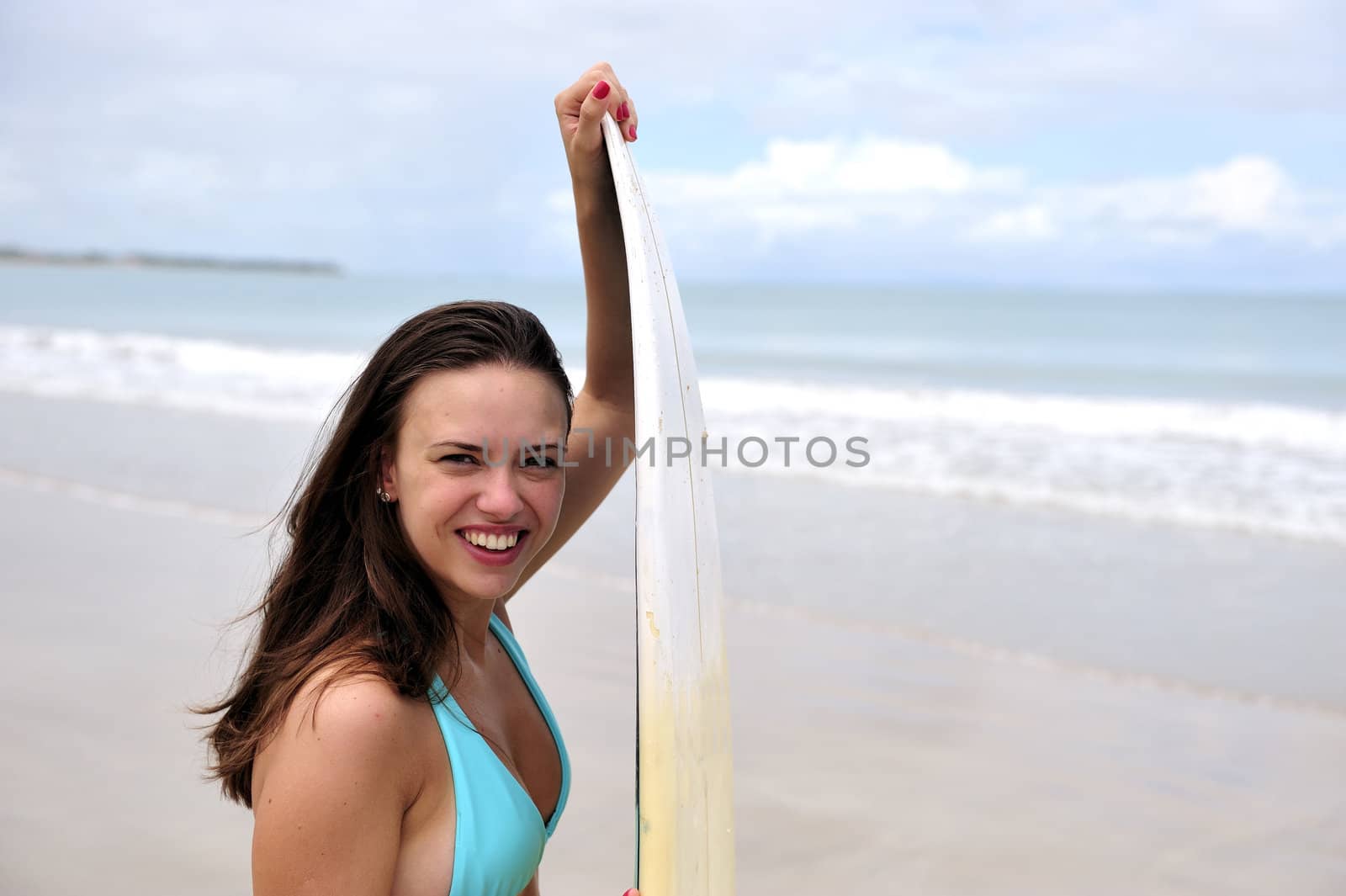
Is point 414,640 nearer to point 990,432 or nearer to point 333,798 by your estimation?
point 333,798

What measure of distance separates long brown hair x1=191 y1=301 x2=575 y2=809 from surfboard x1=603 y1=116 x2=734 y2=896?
0.16 m

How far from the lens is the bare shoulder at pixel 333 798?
1302 millimetres

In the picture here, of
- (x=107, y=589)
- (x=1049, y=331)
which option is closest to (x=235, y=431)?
(x=107, y=589)

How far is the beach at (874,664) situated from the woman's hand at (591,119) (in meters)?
1.39

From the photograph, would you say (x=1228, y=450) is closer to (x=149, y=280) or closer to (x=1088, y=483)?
(x=1088, y=483)

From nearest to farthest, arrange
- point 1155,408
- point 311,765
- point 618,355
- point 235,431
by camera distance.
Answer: point 311,765 → point 618,355 → point 235,431 → point 1155,408

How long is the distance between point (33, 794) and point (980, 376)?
20.4 metres

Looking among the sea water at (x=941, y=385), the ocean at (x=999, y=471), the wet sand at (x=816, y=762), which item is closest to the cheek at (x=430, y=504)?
the wet sand at (x=816, y=762)

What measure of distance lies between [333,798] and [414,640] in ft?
0.77

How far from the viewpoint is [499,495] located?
4.93 ft

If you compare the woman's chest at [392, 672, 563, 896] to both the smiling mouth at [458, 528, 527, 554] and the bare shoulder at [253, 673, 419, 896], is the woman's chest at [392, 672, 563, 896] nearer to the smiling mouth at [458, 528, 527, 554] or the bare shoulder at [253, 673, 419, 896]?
the bare shoulder at [253, 673, 419, 896]

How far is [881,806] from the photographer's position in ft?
12.1

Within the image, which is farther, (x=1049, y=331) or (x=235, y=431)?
(x=1049, y=331)

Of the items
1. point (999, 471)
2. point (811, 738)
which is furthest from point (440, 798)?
point (999, 471)
